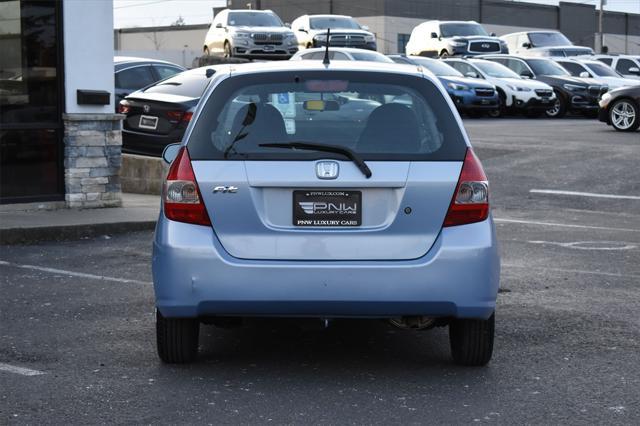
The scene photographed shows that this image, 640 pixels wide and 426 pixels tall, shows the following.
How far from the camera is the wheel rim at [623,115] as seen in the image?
82.2ft

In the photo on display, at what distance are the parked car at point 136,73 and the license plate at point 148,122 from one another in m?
3.53

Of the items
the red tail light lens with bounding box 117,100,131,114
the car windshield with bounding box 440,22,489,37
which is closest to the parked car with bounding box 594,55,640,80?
the car windshield with bounding box 440,22,489,37

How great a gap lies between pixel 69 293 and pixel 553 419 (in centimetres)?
456

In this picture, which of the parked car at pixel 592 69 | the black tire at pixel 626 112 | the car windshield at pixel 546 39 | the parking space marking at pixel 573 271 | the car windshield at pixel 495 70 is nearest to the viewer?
the parking space marking at pixel 573 271

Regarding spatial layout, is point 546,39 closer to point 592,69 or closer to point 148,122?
point 592,69

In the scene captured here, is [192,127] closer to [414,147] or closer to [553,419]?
[414,147]

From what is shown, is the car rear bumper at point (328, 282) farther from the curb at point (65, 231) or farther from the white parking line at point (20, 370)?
the curb at point (65, 231)

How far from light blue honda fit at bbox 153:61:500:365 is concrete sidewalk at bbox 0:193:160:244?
6.03 metres

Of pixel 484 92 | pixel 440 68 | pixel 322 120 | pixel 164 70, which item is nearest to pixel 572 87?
pixel 484 92

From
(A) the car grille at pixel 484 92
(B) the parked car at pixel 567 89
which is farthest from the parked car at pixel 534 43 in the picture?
(A) the car grille at pixel 484 92

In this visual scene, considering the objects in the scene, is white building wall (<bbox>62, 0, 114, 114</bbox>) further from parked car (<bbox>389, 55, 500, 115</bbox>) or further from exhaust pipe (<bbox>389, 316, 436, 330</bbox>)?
parked car (<bbox>389, 55, 500, 115</bbox>)

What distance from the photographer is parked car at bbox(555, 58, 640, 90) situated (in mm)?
34750

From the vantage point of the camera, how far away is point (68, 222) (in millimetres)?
12641

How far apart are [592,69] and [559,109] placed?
320 centimetres
